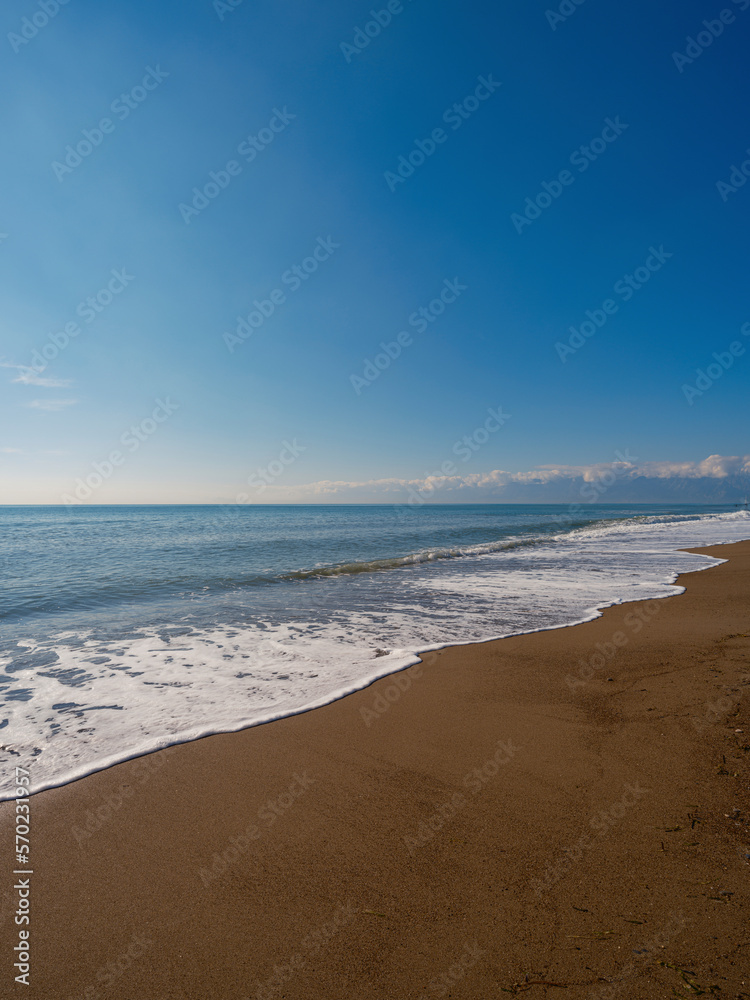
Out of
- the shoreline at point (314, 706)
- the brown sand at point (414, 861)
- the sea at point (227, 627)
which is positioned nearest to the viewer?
the brown sand at point (414, 861)

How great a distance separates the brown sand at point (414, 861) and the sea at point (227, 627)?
854 millimetres

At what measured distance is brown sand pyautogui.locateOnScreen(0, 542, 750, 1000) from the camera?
2.30 meters

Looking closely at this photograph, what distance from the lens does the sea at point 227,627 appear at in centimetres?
519

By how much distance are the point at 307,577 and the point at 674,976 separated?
47.9ft

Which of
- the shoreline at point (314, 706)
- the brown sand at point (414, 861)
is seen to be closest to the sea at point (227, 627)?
the shoreline at point (314, 706)

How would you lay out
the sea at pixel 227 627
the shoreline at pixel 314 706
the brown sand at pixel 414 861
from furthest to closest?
the sea at pixel 227 627, the shoreline at pixel 314 706, the brown sand at pixel 414 861

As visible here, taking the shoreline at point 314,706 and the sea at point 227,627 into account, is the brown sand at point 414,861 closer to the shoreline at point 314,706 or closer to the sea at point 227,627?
the shoreline at point 314,706

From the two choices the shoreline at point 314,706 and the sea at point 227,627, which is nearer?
the shoreline at point 314,706

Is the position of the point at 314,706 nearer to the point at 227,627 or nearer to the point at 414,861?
the point at 414,861

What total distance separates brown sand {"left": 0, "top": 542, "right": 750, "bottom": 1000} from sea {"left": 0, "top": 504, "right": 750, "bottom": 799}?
0.85 m

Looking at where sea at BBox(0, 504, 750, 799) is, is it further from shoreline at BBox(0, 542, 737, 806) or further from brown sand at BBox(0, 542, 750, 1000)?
brown sand at BBox(0, 542, 750, 1000)

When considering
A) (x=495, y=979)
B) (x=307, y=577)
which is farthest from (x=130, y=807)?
(x=307, y=577)

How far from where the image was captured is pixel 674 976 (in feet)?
7.14

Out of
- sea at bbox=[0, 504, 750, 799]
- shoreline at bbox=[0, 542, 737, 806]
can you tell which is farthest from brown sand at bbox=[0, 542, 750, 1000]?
sea at bbox=[0, 504, 750, 799]
